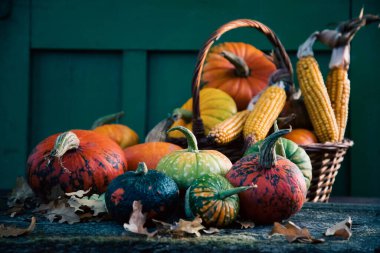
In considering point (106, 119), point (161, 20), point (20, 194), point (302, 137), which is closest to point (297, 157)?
point (302, 137)

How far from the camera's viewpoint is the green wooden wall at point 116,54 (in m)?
3.39

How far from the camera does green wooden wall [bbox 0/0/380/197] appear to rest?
3393 millimetres

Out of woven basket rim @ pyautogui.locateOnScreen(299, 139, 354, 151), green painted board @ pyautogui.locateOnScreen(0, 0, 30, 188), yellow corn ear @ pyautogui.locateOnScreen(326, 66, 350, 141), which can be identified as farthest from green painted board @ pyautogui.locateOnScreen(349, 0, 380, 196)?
green painted board @ pyautogui.locateOnScreen(0, 0, 30, 188)

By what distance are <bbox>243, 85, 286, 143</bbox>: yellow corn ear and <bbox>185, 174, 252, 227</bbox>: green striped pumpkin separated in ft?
2.67

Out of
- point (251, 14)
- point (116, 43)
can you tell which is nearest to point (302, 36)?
point (251, 14)

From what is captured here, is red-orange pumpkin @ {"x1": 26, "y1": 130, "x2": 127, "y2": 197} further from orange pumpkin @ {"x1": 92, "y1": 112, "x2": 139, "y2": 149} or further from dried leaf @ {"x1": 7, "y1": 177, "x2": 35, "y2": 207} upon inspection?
orange pumpkin @ {"x1": 92, "y1": 112, "x2": 139, "y2": 149}

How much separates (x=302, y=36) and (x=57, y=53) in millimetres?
1761

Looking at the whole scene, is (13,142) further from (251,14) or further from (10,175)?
(251,14)

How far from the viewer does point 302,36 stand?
339 cm

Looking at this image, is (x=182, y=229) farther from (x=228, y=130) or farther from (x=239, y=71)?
(x=239, y=71)

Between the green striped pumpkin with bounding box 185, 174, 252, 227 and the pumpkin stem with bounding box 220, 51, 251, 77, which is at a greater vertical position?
the pumpkin stem with bounding box 220, 51, 251, 77

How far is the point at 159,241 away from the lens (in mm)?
1391

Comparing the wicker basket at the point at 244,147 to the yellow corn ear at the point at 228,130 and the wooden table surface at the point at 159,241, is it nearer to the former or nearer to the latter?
the yellow corn ear at the point at 228,130

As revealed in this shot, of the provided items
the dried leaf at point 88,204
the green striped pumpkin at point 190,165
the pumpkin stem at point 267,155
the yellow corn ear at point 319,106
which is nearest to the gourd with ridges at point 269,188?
the pumpkin stem at point 267,155
